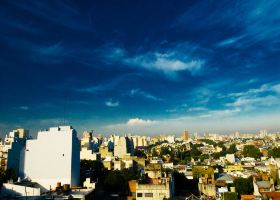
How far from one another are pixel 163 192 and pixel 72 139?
52.5 feet

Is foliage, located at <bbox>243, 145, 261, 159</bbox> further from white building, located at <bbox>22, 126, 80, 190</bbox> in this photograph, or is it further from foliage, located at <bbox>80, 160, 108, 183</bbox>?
white building, located at <bbox>22, 126, 80, 190</bbox>

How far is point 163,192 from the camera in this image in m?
35.8

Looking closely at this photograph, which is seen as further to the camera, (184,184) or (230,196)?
(184,184)

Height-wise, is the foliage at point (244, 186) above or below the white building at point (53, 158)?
below

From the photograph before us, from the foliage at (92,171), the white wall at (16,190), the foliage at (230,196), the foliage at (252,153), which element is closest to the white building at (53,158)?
the white wall at (16,190)

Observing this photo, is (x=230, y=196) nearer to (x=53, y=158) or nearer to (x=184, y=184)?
(x=184, y=184)

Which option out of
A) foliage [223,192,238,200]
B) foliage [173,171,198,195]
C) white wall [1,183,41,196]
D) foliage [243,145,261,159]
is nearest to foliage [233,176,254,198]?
foliage [223,192,238,200]

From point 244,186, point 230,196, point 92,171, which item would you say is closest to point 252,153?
point 244,186

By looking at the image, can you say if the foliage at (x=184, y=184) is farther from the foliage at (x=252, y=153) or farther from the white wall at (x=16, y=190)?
the foliage at (x=252, y=153)

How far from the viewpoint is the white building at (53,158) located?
142ft

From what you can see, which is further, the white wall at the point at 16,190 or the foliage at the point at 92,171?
the foliage at the point at 92,171

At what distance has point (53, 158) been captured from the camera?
44.2 meters

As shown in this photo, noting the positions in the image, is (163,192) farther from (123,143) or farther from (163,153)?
(163,153)

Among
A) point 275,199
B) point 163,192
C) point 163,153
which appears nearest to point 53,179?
point 163,192
